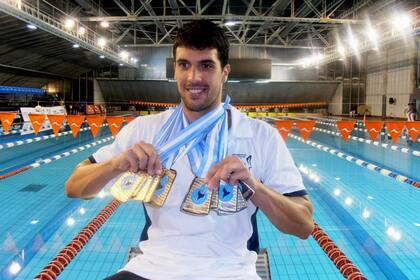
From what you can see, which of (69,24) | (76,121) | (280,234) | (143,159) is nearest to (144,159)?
(143,159)

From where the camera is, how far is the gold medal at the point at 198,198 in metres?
1.38

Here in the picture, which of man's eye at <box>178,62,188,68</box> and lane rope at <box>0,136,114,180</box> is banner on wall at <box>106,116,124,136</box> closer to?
lane rope at <box>0,136,114,180</box>

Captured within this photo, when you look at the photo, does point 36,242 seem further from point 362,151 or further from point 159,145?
point 362,151

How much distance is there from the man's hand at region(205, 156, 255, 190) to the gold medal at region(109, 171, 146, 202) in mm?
261

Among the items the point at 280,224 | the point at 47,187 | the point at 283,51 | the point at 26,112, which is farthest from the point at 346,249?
the point at 283,51

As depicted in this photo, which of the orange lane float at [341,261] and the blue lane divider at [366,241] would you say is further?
the blue lane divider at [366,241]

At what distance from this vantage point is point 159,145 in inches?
59.1

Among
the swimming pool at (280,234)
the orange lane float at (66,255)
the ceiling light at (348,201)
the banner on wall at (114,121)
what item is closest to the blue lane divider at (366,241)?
the swimming pool at (280,234)

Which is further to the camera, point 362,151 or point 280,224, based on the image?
point 362,151

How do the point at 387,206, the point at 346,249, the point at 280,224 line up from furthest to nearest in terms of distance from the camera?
the point at 387,206
the point at 346,249
the point at 280,224

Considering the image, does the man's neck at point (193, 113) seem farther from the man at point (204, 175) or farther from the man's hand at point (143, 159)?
the man's hand at point (143, 159)

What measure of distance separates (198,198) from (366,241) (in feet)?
10.9

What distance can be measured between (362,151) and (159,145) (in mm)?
10312

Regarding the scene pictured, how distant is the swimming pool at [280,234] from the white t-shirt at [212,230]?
2.00m
